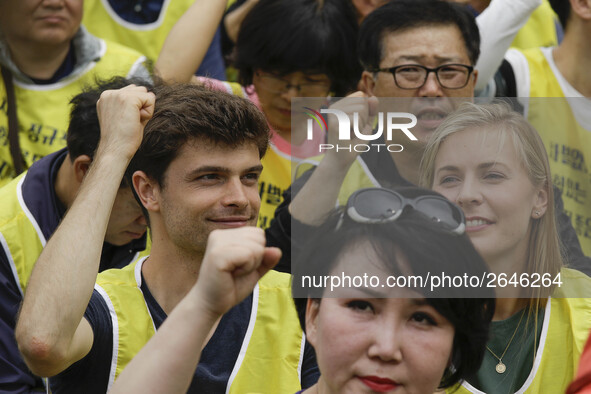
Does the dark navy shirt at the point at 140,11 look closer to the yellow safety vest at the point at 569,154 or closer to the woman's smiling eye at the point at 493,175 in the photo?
the yellow safety vest at the point at 569,154

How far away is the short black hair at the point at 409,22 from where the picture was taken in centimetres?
376

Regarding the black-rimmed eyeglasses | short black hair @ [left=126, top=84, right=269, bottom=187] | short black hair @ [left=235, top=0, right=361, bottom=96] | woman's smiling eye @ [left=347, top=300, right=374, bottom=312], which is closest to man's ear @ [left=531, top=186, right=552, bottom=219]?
woman's smiling eye @ [left=347, top=300, right=374, bottom=312]

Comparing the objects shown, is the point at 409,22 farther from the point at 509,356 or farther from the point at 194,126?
the point at 509,356

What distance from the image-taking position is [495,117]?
84.7 inches

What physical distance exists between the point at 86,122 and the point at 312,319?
1733 millimetres

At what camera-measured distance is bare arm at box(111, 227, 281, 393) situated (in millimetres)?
1756

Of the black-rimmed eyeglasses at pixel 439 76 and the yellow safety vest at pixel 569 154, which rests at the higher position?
the black-rimmed eyeglasses at pixel 439 76

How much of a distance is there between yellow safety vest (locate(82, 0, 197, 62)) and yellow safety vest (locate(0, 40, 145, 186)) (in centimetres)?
60

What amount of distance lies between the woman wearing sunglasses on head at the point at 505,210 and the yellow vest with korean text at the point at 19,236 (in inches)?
67.5

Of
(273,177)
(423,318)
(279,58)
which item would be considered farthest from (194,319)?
(279,58)

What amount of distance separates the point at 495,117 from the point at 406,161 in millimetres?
231

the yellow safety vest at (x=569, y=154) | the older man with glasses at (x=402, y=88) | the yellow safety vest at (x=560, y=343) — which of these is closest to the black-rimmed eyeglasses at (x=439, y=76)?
the older man with glasses at (x=402, y=88)

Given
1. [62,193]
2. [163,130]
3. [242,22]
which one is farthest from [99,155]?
[242,22]

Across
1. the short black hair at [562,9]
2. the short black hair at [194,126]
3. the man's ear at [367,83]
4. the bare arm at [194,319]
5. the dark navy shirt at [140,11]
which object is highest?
the dark navy shirt at [140,11]
